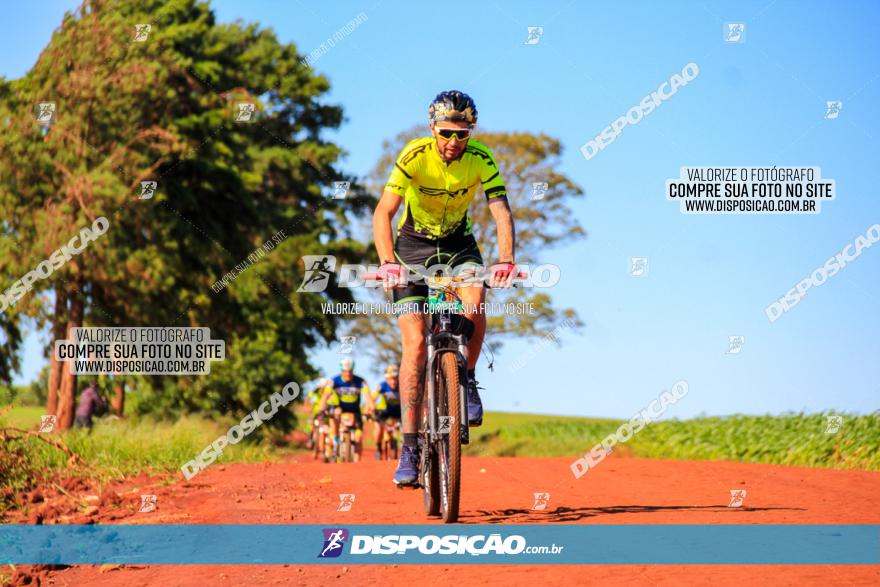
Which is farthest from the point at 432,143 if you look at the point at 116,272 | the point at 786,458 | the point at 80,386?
the point at 80,386

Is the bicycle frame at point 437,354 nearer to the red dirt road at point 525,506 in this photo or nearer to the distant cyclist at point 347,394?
the red dirt road at point 525,506

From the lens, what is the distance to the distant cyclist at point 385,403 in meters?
Answer: 18.3

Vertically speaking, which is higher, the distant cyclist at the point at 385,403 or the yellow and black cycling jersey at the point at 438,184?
the yellow and black cycling jersey at the point at 438,184

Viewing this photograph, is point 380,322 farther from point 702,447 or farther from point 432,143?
point 432,143

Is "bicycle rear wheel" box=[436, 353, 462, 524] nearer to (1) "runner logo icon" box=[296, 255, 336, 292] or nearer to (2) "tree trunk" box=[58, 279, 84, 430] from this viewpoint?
(2) "tree trunk" box=[58, 279, 84, 430]

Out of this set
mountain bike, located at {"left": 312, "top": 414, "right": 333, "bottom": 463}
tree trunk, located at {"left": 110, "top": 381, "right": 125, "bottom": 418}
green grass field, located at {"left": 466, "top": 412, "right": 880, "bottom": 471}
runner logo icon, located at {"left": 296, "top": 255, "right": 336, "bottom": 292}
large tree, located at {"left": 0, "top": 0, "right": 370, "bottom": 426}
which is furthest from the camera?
runner logo icon, located at {"left": 296, "top": 255, "right": 336, "bottom": 292}

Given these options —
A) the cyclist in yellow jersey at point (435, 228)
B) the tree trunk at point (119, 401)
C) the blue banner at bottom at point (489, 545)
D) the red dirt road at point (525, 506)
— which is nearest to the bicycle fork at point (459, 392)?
the cyclist in yellow jersey at point (435, 228)

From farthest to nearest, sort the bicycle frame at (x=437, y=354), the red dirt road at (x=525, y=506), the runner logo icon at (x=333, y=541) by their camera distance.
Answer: the bicycle frame at (x=437, y=354) < the runner logo icon at (x=333, y=541) < the red dirt road at (x=525, y=506)

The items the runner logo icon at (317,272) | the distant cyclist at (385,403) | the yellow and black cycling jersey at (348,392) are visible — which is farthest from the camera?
the runner logo icon at (317,272)

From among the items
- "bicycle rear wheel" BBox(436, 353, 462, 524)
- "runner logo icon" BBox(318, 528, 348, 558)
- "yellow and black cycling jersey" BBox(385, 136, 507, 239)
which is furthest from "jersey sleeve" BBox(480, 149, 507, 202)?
"runner logo icon" BBox(318, 528, 348, 558)

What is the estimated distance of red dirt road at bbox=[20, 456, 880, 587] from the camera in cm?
612

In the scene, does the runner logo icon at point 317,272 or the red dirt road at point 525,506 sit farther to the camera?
the runner logo icon at point 317,272

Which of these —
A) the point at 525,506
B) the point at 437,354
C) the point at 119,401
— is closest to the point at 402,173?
the point at 437,354

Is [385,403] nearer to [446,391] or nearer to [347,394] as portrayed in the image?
[347,394]
